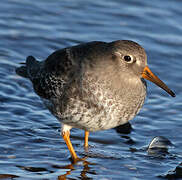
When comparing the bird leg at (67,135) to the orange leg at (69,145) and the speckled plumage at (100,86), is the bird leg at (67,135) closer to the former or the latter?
the orange leg at (69,145)

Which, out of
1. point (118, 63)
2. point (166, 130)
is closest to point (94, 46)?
point (118, 63)

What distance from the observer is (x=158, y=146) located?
874cm

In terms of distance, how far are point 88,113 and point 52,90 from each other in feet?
3.04

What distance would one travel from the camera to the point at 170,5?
1542 cm

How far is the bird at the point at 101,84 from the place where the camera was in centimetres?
773

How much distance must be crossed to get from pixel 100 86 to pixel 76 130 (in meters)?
2.12

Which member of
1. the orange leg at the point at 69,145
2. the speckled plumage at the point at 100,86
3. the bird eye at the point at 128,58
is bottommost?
the orange leg at the point at 69,145

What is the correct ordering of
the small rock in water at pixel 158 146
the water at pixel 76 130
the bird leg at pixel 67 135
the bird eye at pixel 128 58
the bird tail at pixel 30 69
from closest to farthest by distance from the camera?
the bird eye at pixel 128 58, the water at pixel 76 130, the bird leg at pixel 67 135, the small rock in water at pixel 158 146, the bird tail at pixel 30 69

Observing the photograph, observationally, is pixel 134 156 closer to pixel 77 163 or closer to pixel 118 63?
pixel 77 163

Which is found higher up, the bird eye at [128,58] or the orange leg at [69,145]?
the bird eye at [128,58]

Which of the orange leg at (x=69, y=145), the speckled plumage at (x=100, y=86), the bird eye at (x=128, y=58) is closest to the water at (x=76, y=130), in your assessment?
the orange leg at (x=69, y=145)

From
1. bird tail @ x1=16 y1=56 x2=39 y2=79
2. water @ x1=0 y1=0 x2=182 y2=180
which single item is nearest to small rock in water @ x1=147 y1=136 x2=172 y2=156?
water @ x1=0 y1=0 x2=182 y2=180

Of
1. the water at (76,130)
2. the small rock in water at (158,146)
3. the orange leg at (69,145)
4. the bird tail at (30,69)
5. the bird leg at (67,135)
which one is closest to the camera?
the water at (76,130)

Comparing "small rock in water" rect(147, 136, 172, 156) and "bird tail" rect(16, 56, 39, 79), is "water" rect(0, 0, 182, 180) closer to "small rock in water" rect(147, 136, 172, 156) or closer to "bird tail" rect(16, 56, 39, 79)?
"small rock in water" rect(147, 136, 172, 156)
